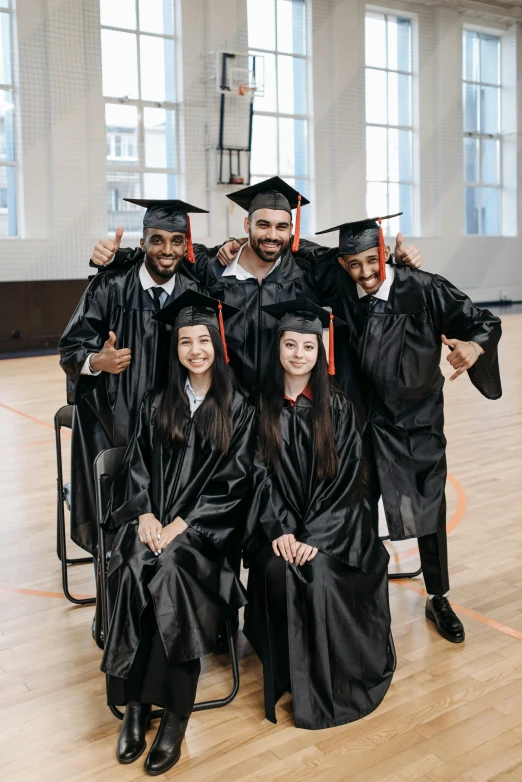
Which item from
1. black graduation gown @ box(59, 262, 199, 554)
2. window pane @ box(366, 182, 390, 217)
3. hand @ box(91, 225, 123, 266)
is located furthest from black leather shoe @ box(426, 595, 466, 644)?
window pane @ box(366, 182, 390, 217)

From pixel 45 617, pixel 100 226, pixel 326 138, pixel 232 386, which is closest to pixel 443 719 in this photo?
pixel 232 386

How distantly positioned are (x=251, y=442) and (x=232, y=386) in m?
0.23

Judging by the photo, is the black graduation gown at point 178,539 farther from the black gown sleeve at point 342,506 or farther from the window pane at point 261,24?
the window pane at point 261,24

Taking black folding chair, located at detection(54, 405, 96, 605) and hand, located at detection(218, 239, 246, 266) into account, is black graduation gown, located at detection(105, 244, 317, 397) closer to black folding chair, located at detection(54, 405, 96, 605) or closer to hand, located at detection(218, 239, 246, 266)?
hand, located at detection(218, 239, 246, 266)

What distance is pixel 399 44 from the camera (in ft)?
58.5

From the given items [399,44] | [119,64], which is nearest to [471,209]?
[399,44]

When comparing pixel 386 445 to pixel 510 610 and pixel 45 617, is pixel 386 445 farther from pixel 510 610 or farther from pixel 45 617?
pixel 45 617

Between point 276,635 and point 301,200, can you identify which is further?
point 301,200

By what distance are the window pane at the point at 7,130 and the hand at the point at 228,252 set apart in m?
10.9

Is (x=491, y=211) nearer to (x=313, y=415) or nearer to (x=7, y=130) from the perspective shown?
(x=7, y=130)

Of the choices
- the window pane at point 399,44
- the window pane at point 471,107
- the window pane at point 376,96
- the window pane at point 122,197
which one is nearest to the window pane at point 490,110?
the window pane at point 471,107

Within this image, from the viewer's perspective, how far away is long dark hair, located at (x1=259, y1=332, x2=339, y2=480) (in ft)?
9.93

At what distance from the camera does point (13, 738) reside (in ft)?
8.88

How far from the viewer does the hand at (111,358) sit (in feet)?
10.9
